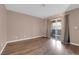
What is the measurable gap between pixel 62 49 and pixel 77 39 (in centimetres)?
82

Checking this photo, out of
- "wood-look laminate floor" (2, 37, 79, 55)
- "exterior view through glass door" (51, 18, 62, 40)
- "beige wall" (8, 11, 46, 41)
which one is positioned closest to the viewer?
"wood-look laminate floor" (2, 37, 79, 55)

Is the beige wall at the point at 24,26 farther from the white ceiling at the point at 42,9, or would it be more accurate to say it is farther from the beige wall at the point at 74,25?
the beige wall at the point at 74,25

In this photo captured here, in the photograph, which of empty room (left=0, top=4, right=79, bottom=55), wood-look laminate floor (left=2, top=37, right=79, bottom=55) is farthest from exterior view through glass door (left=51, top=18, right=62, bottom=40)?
wood-look laminate floor (left=2, top=37, right=79, bottom=55)

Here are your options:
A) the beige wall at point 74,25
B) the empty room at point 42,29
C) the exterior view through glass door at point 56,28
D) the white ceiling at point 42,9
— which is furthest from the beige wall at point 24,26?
the beige wall at point 74,25

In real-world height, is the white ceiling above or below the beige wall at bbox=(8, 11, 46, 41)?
above

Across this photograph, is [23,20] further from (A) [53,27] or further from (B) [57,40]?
(B) [57,40]

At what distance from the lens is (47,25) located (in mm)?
3416

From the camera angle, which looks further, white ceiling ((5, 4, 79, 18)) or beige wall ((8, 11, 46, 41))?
beige wall ((8, 11, 46, 41))

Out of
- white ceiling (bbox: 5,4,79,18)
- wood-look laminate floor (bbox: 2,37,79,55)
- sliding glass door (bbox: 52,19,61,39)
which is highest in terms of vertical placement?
white ceiling (bbox: 5,4,79,18)

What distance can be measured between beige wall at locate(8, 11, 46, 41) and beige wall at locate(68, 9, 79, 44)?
108 cm

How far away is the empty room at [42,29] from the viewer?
3.17 m

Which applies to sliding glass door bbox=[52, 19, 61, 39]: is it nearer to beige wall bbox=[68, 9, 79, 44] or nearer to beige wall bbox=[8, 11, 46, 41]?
beige wall bbox=[8, 11, 46, 41]

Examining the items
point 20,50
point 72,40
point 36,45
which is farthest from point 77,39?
point 20,50

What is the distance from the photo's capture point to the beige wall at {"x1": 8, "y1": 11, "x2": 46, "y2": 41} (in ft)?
11.6
